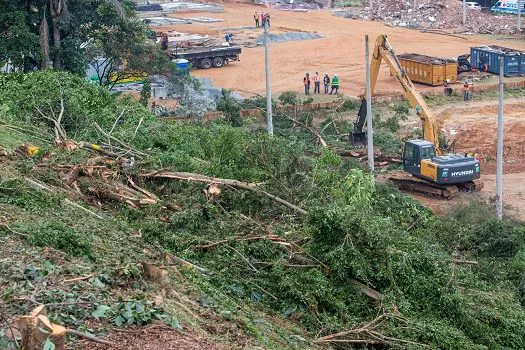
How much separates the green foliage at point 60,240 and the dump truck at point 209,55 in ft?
115

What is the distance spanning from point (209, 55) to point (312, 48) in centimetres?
855

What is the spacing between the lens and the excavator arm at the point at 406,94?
29.0 m

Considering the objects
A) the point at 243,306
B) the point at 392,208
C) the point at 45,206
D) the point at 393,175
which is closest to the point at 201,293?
the point at 243,306

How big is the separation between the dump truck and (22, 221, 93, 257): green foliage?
34949 millimetres

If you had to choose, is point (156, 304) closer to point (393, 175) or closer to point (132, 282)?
point (132, 282)

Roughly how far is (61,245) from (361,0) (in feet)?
220

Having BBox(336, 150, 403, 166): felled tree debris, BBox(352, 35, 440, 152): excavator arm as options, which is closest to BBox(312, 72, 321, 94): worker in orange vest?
BBox(352, 35, 440, 152): excavator arm

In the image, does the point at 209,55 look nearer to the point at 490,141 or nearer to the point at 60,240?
the point at 490,141

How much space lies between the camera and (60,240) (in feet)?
39.2

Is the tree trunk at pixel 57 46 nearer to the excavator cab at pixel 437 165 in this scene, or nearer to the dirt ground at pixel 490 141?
the excavator cab at pixel 437 165

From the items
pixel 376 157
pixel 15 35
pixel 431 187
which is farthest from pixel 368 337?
pixel 15 35

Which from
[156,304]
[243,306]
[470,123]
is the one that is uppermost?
[156,304]

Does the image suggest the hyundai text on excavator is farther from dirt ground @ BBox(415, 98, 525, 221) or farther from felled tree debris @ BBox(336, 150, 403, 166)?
felled tree debris @ BBox(336, 150, 403, 166)

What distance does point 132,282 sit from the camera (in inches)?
437
